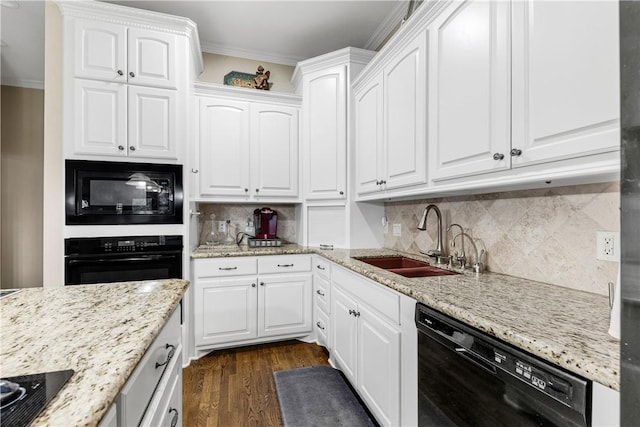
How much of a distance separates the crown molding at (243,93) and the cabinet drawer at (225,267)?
1.52 metres

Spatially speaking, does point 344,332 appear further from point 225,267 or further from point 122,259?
point 122,259

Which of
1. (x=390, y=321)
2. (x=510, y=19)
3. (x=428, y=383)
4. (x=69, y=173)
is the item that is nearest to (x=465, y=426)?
(x=428, y=383)

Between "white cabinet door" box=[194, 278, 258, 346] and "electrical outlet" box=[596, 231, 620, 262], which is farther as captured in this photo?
"white cabinet door" box=[194, 278, 258, 346]

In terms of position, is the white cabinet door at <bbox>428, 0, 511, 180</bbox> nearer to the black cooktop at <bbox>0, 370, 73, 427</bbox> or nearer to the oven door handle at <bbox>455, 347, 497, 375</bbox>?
the oven door handle at <bbox>455, 347, 497, 375</bbox>

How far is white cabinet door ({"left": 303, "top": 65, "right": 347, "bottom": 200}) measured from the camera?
2680mm

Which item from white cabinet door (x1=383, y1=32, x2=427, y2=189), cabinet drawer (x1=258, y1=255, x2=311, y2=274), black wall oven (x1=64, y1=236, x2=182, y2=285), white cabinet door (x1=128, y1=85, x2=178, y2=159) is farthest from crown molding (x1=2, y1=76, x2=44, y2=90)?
white cabinet door (x1=383, y1=32, x2=427, y2=189)

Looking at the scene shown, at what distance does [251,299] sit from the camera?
254cm

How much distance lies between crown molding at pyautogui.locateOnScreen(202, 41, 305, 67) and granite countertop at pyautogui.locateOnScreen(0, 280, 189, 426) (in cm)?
273

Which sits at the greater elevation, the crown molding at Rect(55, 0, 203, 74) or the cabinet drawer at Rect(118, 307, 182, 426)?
the crown molding at Rect(55, 0, 203, 74)

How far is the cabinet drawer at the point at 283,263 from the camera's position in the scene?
2.57 meters

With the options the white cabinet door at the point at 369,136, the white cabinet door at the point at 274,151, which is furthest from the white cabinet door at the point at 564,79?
the white cabinet door at the point at 274,151

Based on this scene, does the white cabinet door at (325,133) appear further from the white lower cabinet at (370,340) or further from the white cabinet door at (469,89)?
the white cabinet door at (469,89)

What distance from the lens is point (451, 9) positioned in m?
1.47

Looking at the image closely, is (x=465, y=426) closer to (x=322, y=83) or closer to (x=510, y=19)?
(x=510, y=19)
